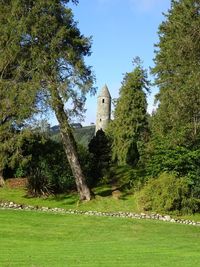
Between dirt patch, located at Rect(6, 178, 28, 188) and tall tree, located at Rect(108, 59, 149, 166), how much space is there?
1900 centimetres

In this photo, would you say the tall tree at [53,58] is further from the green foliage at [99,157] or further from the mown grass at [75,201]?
the green foliage at [99,157]

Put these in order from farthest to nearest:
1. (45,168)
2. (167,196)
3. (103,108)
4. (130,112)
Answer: (103,108)
(130,112)
(45,168)
(167,196)

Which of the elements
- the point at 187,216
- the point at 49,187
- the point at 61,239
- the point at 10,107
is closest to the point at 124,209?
the point at 187,216

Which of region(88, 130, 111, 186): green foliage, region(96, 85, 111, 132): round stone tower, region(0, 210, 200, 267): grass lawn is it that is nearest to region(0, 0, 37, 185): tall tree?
region(0, 210, 200, 267): grass lawn

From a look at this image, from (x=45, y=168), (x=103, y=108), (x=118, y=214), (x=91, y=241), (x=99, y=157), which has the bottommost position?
(x=118, y=214)

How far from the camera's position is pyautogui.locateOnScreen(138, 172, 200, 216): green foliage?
79.3 feet

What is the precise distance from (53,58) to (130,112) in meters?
26.6

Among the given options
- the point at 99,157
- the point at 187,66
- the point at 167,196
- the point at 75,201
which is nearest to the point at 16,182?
the point at 75,201

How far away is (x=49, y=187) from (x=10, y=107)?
236 inches

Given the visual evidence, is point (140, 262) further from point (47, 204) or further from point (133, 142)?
point (133, 142)

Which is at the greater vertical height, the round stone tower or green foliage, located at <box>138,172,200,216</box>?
the round stone tower

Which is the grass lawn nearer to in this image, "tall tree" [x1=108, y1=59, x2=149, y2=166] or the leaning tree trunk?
the leaning tree trunk

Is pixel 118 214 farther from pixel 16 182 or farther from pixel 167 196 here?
pixel 16 182

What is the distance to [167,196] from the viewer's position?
24.2 m
